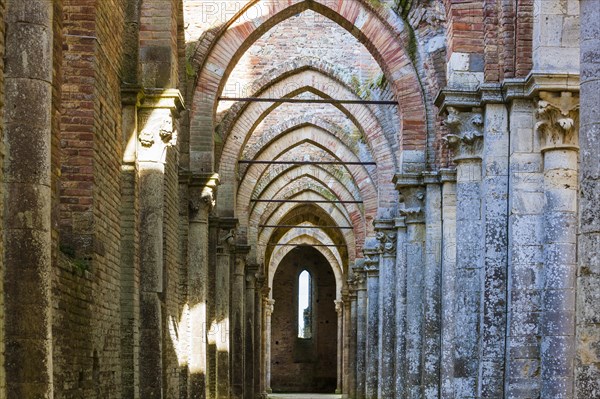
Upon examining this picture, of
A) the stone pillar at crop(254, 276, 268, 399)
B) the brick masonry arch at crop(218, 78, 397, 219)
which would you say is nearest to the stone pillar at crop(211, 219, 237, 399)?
the brick masonry arch at crop(218, 78, 397, 219)

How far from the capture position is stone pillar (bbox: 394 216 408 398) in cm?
2355

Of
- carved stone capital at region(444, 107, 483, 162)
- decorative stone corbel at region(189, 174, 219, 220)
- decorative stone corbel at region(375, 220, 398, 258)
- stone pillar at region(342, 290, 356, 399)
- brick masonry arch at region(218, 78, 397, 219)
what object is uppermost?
brick masonry arch at region(218, 78, 397, 219)

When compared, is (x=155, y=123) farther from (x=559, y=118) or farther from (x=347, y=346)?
(x=347, y=346)

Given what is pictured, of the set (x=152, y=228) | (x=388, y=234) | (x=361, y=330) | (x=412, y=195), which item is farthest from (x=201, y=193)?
(x=361, y=330)

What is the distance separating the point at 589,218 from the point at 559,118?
464cm

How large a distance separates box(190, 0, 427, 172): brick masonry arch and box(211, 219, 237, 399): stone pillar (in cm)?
545

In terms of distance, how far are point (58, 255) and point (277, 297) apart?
50071mm

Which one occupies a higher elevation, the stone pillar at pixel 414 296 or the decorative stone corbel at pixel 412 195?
the decorative stone corbel at pixel 412 195

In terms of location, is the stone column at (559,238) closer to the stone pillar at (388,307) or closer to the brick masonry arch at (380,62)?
the brick masonry arch at (380,62)

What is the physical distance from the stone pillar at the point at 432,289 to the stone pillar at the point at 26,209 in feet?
40.5

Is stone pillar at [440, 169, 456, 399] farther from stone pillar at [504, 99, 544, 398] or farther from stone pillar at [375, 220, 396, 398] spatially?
stone pillar at [375, 220, 396, 398]

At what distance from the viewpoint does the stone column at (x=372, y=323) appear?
108 feet

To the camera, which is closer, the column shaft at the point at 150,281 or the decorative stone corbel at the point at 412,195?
the column shaft at the point at 150,281

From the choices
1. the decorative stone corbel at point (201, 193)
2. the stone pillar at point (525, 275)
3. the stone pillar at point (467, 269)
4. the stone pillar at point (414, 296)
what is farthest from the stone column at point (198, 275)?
the stone pillar at point (525, 275)
